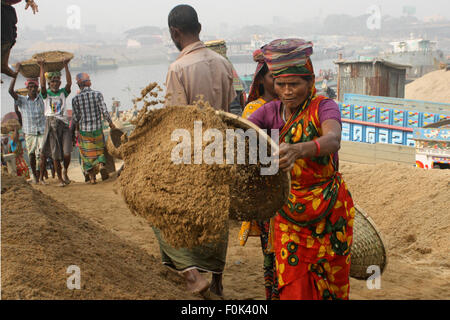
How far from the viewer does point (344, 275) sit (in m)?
2.70

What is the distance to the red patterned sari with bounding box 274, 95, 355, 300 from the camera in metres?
2.56

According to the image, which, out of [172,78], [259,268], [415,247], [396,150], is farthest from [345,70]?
[172,78]

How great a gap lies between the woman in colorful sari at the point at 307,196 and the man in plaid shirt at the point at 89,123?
5555 millimetres

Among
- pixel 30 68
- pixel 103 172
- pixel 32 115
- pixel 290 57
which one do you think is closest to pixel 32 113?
pixel 32 115

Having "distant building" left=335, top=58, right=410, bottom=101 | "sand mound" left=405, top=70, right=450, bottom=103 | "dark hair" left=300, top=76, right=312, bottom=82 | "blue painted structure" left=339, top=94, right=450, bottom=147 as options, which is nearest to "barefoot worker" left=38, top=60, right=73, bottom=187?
"dark hair" left=300, top=76, right=312, bottom=82

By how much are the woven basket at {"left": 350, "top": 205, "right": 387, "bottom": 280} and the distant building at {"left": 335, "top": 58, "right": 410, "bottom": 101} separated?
47.9ft

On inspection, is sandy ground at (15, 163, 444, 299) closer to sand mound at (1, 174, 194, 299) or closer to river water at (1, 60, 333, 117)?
sand mound at (1, 174, 194, 299)

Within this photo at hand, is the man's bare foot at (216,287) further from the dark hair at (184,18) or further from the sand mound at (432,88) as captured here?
the sand mound at (432,88)

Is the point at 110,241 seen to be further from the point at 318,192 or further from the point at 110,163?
the point at 110,163

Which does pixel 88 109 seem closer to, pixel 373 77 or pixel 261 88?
pixel 261 88

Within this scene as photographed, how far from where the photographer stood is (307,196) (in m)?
2.58

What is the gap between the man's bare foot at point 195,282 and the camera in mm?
3275

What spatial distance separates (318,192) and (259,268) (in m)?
2.22

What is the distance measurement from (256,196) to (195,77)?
1.02m
